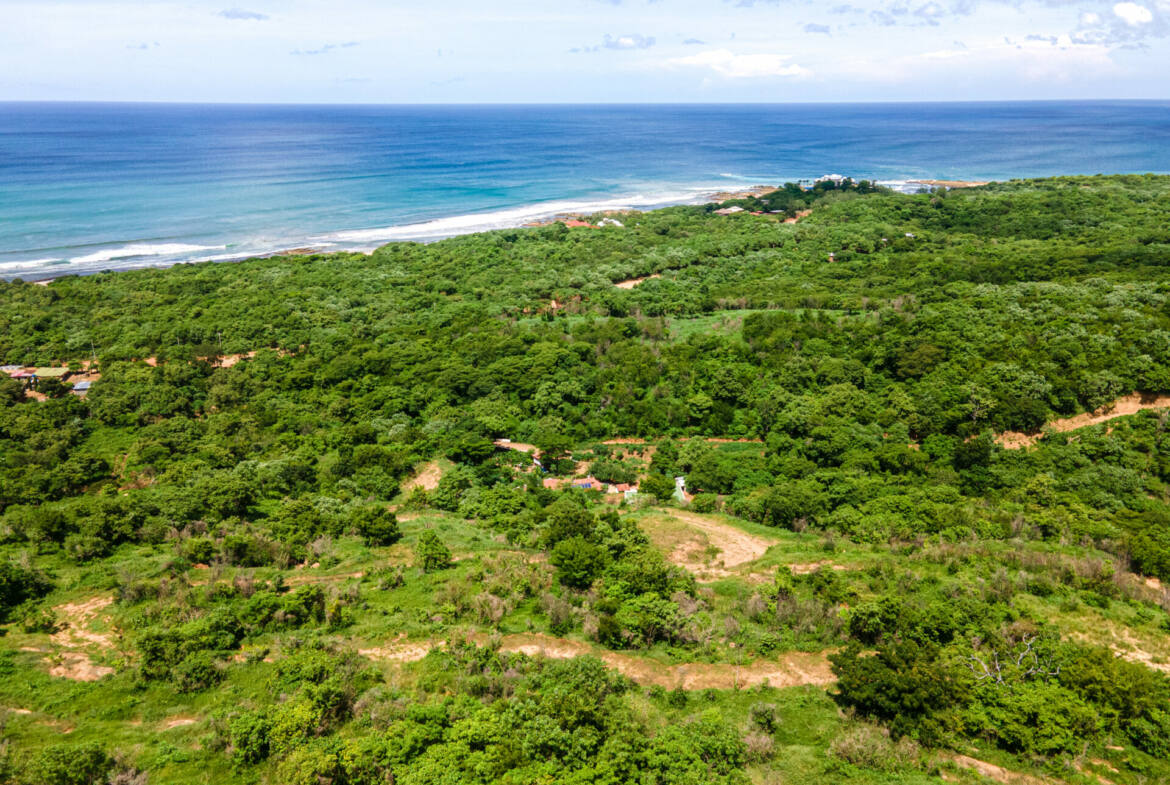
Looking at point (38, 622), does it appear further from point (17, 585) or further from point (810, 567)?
point (810, 567)

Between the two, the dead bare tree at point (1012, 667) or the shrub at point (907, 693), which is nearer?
the shrub at point (907, 693)

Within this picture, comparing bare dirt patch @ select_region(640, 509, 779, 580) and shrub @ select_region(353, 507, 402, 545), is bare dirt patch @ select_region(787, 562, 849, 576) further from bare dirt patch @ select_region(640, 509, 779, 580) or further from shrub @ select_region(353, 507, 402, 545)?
shrub @ select_region(353, 507, 402, 545)

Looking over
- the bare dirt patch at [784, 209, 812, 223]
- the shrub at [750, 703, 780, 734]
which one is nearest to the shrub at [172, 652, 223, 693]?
the shrub at [750, 703, 780, 734]

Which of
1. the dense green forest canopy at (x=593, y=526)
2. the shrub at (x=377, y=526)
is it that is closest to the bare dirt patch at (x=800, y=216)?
the dense green forest canopy at (x=593, y=526)

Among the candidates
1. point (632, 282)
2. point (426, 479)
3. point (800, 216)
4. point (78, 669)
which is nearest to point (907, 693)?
point (78, 669)

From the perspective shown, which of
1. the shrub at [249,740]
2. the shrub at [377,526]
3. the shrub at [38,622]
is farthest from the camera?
the shrub at [377,526]

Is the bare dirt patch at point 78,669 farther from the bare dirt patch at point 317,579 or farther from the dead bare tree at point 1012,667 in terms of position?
the dead bare tree at point 1012,667
